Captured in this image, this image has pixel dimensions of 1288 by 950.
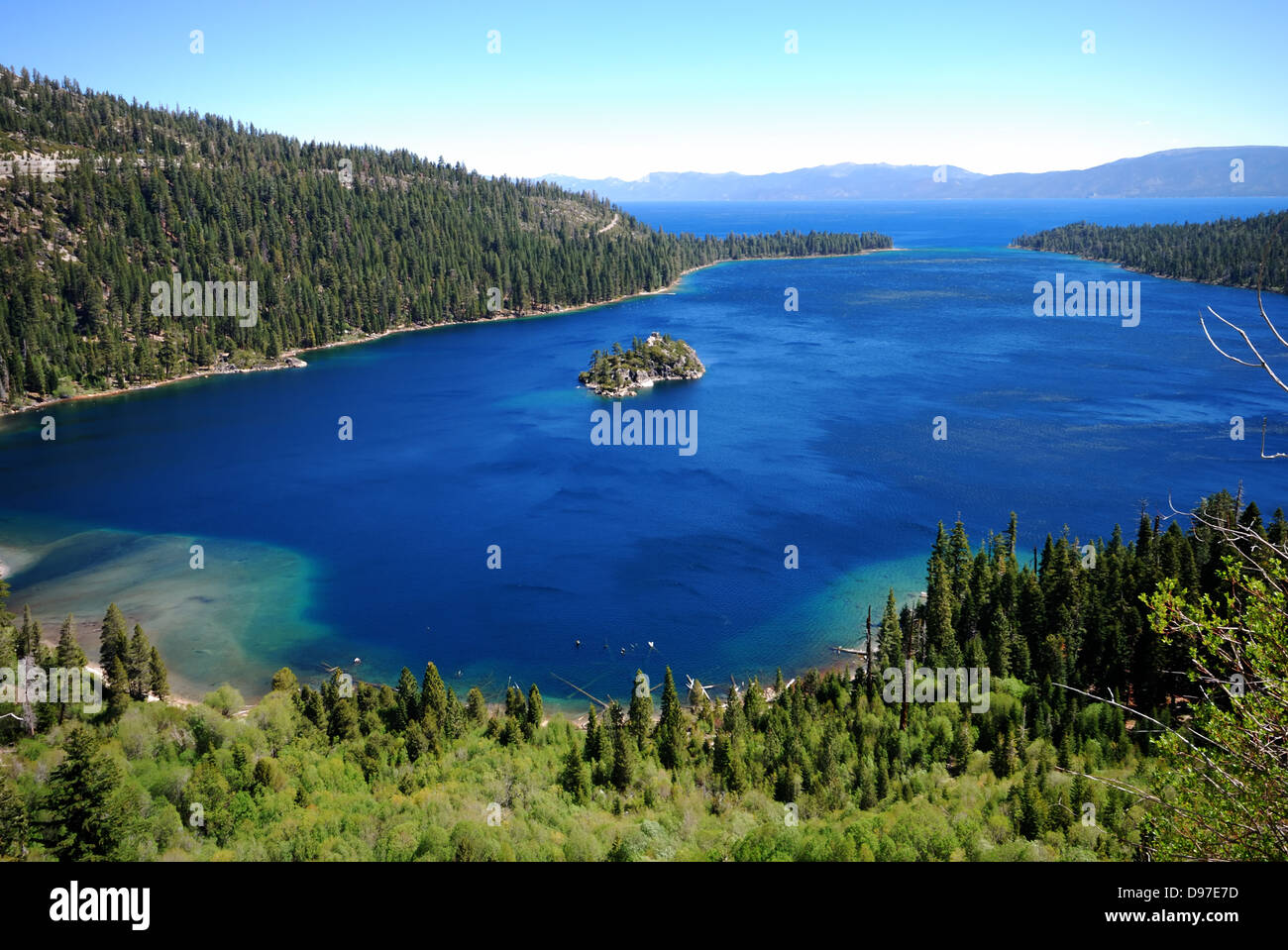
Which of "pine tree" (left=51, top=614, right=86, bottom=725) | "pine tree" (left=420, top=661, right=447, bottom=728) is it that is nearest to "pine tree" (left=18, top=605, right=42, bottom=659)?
"pine tree" (left=51, top=614, right=86, bottom=725)

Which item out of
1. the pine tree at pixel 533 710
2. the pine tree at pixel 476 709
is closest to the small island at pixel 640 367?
the pine tree at pixel 476 709

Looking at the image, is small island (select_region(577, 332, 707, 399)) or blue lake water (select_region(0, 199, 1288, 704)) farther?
small island (select_region(577, 332, 707, 399))

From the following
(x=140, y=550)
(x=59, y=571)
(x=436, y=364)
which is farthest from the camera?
(x=436, y=364)

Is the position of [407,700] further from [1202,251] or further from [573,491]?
[1202,251]

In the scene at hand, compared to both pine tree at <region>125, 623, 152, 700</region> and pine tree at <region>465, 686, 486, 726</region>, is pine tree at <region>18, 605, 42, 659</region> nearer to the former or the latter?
pine tree at <region>125, 623, 152, 700</region>
